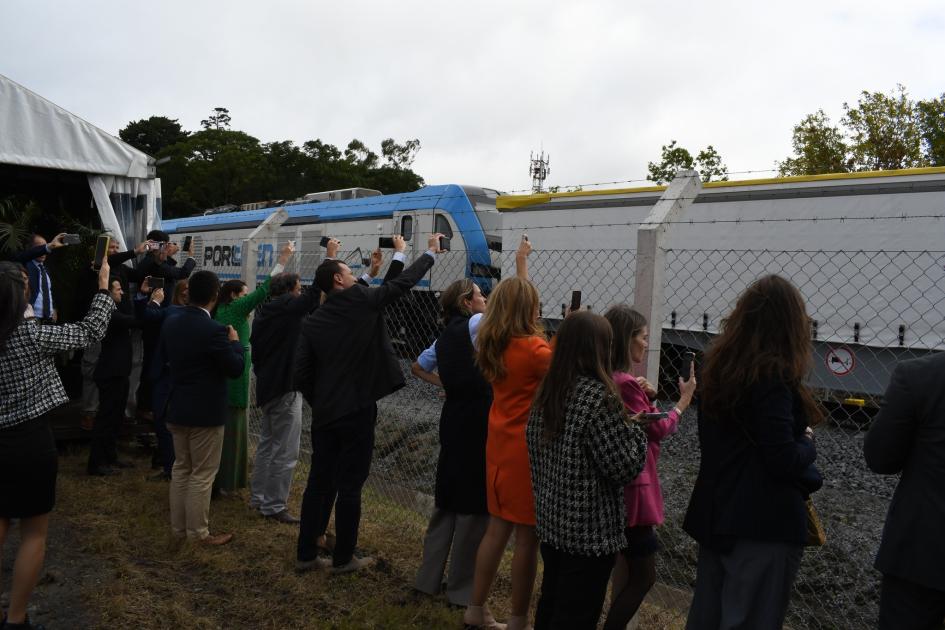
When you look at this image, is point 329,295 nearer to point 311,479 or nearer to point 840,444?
point 311,479

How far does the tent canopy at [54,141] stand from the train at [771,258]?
58.1 inches

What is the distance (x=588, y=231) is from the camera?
37.9 ft

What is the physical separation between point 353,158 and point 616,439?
140 feet

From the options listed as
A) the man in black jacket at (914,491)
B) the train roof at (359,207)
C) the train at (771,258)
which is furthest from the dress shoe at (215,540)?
the train roof at (359,207)

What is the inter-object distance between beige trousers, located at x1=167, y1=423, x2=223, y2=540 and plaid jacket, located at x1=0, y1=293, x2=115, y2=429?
118 centimetres

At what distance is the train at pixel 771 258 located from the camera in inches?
334

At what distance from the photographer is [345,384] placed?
4.06m

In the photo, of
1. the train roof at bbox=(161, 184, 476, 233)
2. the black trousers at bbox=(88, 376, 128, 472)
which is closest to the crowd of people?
the black trousers at bbox=(88, 376, 128, 472)

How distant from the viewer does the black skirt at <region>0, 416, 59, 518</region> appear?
320 centimetres

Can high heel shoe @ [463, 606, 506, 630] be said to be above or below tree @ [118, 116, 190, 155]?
below

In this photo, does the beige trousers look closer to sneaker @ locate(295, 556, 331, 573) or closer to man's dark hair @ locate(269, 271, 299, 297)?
sneaker @ locate(295, 556, 331, 573)

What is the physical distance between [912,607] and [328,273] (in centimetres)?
313

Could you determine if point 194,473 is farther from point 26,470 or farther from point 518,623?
point 518,623

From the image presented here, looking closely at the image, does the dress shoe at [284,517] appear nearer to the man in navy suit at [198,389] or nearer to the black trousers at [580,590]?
the man in navy suit at [198,389]
